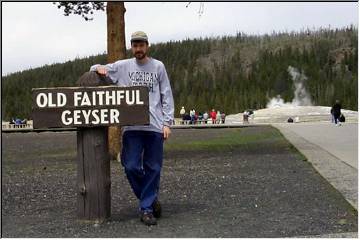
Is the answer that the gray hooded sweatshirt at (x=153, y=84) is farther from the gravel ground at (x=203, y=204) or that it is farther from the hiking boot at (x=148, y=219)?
the gravel ground at (x=203, y=204)

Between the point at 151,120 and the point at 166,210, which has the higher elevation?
the point at 151,120

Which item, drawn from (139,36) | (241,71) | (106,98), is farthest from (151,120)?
(241,71)

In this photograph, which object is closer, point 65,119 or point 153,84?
point 65,119

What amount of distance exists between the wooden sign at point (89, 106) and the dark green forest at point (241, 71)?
98.7 m

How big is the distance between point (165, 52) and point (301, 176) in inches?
6169

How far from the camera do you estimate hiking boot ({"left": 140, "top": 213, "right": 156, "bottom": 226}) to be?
5.84 m

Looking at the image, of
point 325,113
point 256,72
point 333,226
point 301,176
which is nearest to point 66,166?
point 301,176

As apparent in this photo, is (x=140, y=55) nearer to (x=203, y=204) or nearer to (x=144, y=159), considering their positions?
(x=144, y=159)

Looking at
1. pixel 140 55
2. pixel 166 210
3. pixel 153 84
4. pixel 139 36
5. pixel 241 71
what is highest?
pixel 241 71

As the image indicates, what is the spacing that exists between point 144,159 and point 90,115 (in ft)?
2.30

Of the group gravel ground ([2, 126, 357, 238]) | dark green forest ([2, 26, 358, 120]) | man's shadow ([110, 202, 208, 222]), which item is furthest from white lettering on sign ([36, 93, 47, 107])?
dark green forest ([2, 26, 358, 120])

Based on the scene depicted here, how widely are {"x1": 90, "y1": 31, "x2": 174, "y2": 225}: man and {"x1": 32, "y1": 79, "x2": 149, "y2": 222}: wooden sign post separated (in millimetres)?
181

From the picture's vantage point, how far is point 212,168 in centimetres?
1138

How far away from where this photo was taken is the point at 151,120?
6.05 metres
